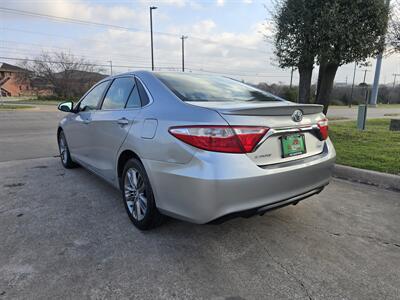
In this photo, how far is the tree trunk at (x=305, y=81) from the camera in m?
7.76

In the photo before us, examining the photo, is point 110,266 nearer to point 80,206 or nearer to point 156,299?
point 156,299

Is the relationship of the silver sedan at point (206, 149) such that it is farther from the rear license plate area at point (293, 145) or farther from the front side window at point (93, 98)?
the front side window at point (93, 98)

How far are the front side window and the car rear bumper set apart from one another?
73.5 inches

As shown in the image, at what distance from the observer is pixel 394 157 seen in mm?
5320

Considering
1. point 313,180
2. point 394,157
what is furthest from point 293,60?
point 313,180

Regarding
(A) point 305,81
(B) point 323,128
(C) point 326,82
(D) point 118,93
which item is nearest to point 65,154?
(D) point 118,93

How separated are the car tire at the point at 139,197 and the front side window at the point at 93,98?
1419mm

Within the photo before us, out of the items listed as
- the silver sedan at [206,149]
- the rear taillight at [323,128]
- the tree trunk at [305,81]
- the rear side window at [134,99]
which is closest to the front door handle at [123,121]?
the silver sedan at [206,149]

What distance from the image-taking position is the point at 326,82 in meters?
7.97

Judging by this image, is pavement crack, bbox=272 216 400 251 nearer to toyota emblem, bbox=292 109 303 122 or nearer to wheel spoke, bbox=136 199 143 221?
toyota emblem, bbox=292 109 303 122

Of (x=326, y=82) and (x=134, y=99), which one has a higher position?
(x=326, y=82)

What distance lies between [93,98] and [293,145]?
2941 millimetres

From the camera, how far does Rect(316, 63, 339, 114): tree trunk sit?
781cm

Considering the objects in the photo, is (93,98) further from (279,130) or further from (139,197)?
(279,130)
